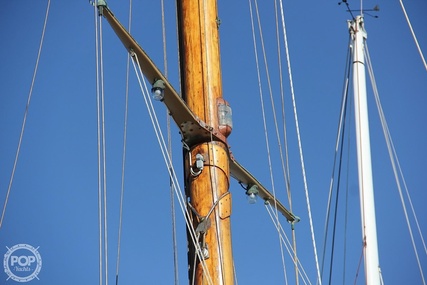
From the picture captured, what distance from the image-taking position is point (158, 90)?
12367mm

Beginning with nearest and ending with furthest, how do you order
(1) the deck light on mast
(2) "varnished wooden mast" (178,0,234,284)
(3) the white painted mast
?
(3) the white painted mast < (2) "varnished wooden mast" (178,0,234,284) < (1) the deck light on mast

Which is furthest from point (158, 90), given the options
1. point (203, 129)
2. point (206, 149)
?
point (206, 149)

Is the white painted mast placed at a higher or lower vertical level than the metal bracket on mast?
lower

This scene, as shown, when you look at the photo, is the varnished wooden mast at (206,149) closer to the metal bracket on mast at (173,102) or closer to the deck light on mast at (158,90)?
the metal bracket on mast at (173,102)

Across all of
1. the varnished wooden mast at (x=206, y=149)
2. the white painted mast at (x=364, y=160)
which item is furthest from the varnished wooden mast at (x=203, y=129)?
the white painted mast at (x=364, y=160)

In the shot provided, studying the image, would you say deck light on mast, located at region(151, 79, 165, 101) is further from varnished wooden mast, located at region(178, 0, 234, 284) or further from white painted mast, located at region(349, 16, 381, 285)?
white painted mast, located at region(349, 16, 381, 285)

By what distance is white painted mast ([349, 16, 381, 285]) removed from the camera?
395 inches

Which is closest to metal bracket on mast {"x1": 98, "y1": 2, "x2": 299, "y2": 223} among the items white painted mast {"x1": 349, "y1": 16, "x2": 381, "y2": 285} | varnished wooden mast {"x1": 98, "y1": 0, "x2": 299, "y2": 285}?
varnished wooden mast {"x1": 98, "y1": 0, "x2": 299, "y2": 285}

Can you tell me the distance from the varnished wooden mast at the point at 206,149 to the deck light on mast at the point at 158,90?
1.51 feet

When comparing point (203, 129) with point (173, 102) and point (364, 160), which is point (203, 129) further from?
point (364, 160)

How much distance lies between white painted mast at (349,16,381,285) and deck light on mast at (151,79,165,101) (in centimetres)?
232

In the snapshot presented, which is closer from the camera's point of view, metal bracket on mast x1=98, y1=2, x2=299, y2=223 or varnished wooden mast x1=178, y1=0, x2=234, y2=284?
varnished wooden mast x1=178, y1=0, x2=234, y2=284

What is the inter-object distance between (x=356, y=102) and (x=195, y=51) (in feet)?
8.61

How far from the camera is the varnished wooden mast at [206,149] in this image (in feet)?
38.9
